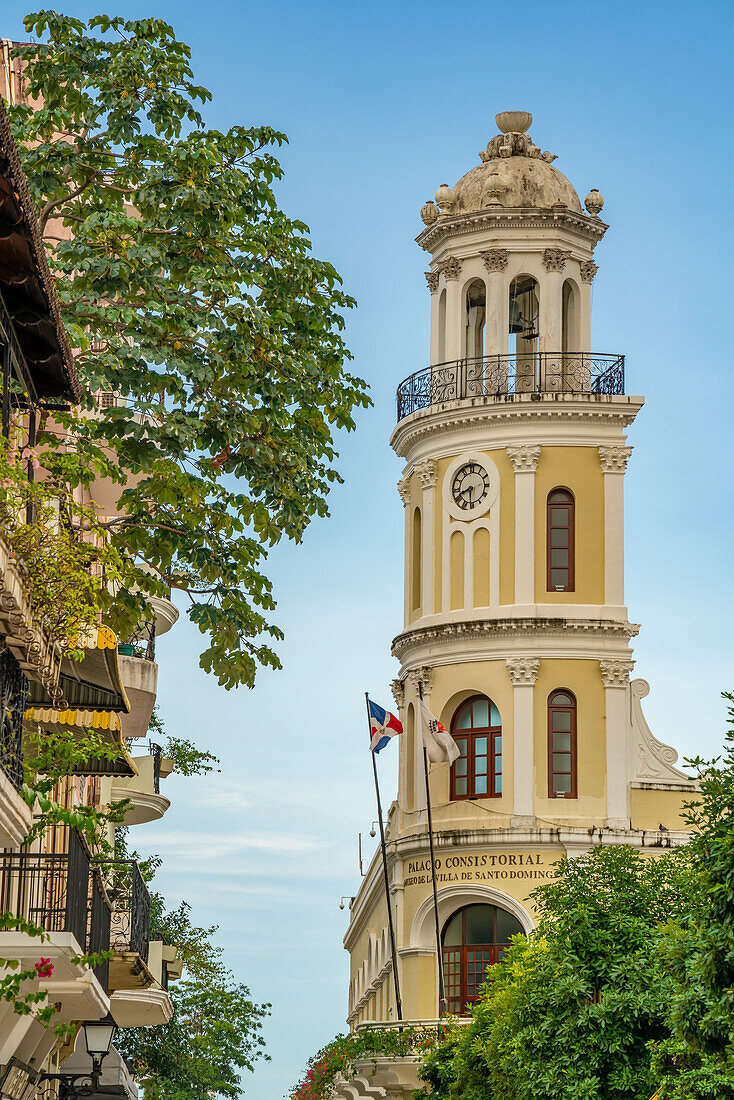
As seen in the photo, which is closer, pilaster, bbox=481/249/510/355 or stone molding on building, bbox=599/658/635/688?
stone molding on building, bbox=599/658/635/688

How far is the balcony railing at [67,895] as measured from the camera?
1836 cm

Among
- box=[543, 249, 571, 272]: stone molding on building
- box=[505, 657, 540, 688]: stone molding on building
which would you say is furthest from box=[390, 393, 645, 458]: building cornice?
box=[505, 657, 540, 688]: stone molding on building

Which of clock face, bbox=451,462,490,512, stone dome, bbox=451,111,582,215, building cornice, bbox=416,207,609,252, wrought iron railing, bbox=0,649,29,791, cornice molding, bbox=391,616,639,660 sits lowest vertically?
wrought iron railing, bbox=0,649,29,791

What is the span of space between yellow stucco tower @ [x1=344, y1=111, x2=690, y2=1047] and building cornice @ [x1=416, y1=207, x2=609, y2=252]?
2.4 inches

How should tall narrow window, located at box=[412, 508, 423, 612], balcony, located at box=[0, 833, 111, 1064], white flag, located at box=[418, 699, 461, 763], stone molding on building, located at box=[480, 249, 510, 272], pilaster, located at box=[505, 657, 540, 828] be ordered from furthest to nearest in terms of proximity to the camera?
tall narrow window, located at box=[412, 508, 423, 612] → stone molding on building, located at box=[480, 249, 510, 272] → pilaster, located at box=[505, 657, 540, 828] → white flag, located at box=[418, 699, 461, 763] → balcony, located at box=[0, 833, 111, 1064]

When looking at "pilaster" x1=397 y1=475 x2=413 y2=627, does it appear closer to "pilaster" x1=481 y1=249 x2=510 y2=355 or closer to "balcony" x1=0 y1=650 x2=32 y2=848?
"pilaster" x1=481 y1=249 x2=510 y2=355

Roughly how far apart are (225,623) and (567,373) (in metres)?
31.4

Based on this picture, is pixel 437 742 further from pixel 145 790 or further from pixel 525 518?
pixel 145 790

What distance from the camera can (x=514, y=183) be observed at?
52.2 meters

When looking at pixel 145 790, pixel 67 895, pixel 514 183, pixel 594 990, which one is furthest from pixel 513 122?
pixel 67 895

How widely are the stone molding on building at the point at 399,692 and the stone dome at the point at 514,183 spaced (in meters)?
12.5

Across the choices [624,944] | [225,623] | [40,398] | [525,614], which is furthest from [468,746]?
[40,398]

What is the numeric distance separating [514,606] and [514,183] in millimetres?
11367

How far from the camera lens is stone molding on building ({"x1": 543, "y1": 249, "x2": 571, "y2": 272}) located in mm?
51562
